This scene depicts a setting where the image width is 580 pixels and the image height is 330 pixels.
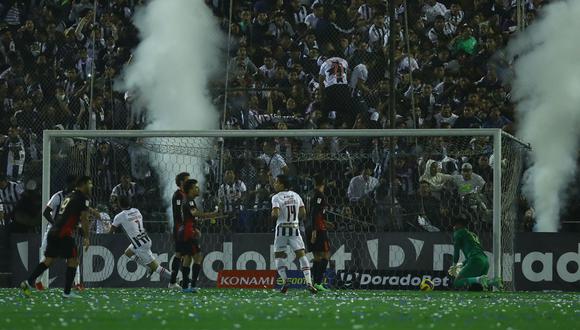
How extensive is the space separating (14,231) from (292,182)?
5189 millimetres

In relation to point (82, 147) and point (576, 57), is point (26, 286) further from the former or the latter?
point (576, 57)

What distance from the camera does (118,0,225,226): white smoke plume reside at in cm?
2556

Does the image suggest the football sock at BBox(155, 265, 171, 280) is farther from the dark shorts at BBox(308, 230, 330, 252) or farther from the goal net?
the dark shorts at BBox(308, 230, 330, 252)

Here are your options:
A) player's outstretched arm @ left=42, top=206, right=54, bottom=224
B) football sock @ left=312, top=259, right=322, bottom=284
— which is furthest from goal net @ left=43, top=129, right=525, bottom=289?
player's outstretched arm @ left=42, top=206, right=54, bottom=224

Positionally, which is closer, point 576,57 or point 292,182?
point 292,182

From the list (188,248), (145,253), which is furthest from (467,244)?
(145,253)

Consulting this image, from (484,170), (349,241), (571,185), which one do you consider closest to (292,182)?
(349,241)

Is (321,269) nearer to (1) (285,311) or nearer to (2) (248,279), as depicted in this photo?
(2) (248,279)

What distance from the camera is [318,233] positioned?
19.2 m

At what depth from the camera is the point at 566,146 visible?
23406 mm

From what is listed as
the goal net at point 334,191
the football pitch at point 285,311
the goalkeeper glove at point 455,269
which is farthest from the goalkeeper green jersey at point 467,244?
the football pitch at point 285,311

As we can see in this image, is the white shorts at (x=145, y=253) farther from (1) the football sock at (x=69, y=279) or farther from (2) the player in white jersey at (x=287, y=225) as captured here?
(1) the football sock at (x=69, y=279)

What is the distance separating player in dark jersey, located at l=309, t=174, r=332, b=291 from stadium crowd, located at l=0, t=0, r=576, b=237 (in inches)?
90.7

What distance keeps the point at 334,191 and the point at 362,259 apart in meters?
1.72
